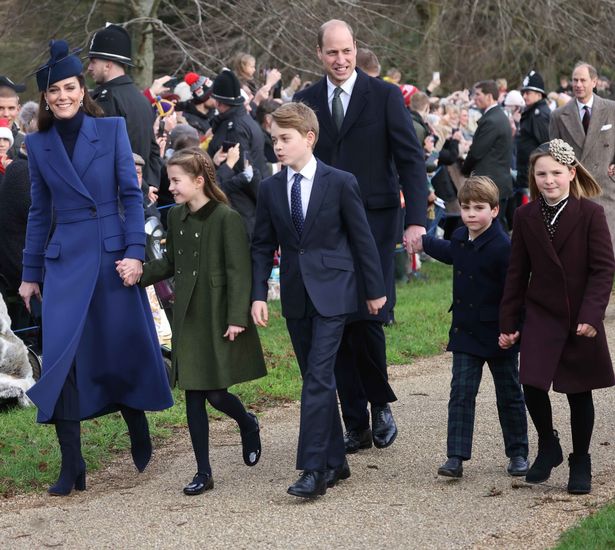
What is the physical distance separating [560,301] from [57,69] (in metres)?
2.64

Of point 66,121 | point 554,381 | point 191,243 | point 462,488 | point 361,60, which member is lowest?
point 462,488

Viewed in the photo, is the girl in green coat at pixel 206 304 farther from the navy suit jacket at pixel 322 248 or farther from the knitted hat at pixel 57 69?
the knitted hat at pixel 57 69

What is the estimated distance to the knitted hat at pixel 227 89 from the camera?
11164 millimetres

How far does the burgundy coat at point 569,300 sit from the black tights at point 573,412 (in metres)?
0.12

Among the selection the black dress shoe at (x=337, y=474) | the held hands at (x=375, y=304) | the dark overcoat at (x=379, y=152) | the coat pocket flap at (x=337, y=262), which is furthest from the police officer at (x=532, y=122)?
the black dress shoe at (x=337, y=474)

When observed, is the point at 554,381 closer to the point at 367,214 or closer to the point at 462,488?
the point at 462,488

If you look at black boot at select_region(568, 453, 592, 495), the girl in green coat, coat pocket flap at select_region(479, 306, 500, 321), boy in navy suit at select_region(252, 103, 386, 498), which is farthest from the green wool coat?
black boot at select_region(568, 453, 592, 495)

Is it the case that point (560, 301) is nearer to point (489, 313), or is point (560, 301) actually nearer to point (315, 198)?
point (489, 313)

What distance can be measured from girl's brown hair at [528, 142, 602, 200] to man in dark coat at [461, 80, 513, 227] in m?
7.20

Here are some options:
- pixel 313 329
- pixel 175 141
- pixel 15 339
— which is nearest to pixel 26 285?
pixel 313 329

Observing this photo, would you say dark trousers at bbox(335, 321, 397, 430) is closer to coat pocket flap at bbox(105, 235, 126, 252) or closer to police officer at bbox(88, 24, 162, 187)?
coat pocket flap at bbox(105, 235, 126, 252)

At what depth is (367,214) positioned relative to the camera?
6680mm

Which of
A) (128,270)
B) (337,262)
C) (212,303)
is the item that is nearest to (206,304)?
(212,303)

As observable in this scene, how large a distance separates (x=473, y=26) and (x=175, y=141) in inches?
715
